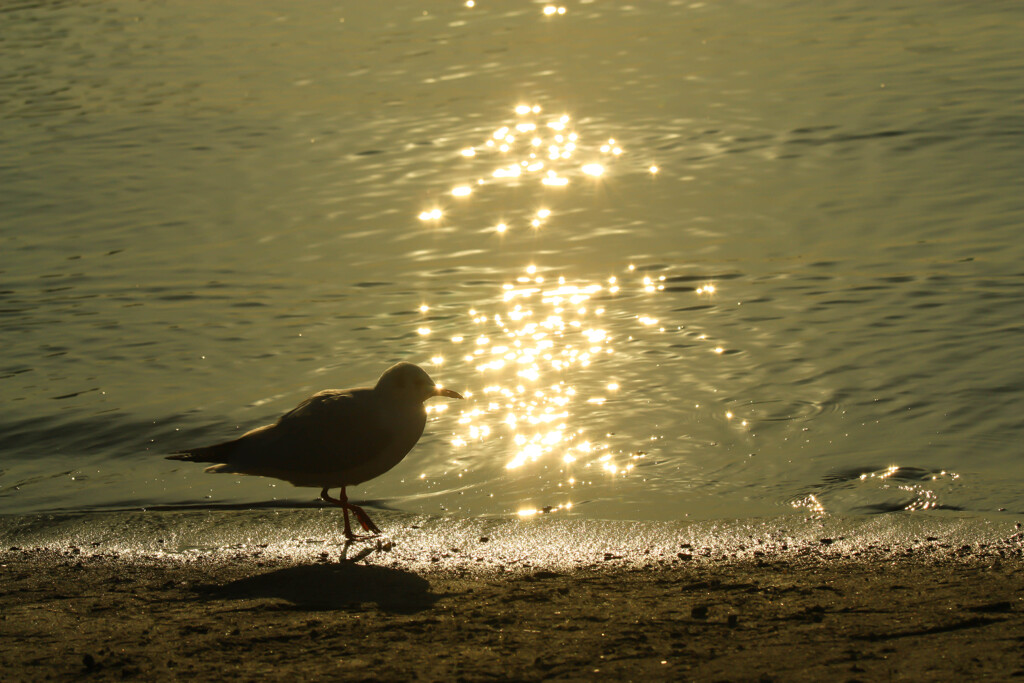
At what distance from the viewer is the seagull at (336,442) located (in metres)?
6.29

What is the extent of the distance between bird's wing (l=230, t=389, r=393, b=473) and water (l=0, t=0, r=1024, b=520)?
1.94 ft

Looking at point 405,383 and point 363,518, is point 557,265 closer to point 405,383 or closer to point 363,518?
point 405,383

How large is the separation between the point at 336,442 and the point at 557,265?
4894mm

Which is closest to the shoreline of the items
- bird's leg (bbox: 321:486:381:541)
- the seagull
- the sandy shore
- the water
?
the sandy shore

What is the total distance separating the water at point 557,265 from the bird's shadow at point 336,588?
0.90 meters

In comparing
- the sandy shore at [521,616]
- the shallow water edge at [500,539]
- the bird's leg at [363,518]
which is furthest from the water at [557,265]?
the sandy shore at [521,616]

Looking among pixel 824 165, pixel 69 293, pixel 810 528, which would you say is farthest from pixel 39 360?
pixel 824 165

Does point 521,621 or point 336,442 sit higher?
point 336,442

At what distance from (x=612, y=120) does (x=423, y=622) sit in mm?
10888

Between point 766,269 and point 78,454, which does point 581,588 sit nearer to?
point 78,454

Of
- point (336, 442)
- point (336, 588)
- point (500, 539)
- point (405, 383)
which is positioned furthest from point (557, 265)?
point (336, 588)

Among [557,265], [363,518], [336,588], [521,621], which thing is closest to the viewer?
[521,621]

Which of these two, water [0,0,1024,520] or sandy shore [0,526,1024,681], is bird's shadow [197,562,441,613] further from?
water [0,0,1024,520]

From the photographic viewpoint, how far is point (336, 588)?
223 inches
